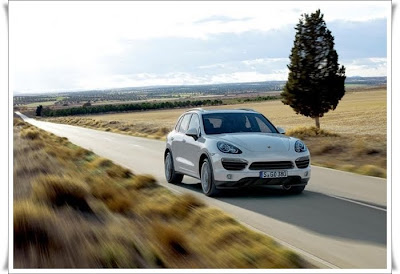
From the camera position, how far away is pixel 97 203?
32.6 feet

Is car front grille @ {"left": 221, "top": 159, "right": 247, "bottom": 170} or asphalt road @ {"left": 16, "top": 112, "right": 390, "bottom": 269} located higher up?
car front grille @ {"left": 221, "top": 159, "right": 247, "bottom": 170}

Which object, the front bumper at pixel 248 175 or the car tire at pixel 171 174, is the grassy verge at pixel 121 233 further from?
the car tire at pixel 171 174

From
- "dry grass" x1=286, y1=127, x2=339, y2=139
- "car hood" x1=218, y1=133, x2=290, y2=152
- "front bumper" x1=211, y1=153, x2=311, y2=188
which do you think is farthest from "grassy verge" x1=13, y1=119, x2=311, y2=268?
"dry grass" x1=286, y1=127, x2=339, y2=139

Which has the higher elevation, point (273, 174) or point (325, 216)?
point (273, 174)

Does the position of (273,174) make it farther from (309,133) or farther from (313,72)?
(313,72)

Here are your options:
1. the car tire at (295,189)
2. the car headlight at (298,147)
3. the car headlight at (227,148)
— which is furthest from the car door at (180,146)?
the car headlight at (298,147)

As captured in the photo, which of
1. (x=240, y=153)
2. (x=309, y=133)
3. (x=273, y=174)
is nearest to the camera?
(x=273, y=174)

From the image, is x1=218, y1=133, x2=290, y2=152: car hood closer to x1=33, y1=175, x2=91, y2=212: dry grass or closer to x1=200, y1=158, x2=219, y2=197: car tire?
x1=200, y1=158, x2=219, y2=197: car tire

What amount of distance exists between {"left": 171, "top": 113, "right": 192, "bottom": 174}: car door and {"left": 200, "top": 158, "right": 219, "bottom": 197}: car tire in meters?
1.10

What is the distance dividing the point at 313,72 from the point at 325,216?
1106 inches

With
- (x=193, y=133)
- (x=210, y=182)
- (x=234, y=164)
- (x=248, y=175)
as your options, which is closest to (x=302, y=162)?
(x=248, y=175)

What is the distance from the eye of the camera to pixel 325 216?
10875 mm

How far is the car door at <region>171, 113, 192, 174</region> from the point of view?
47.8ft
